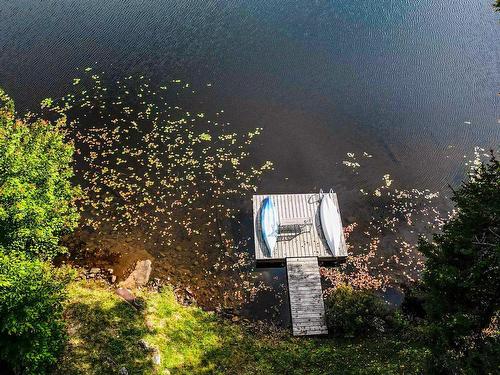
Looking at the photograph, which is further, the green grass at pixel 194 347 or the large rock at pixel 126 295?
the large rock at pixel 126 295

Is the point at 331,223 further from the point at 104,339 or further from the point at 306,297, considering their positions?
the point at 104,339

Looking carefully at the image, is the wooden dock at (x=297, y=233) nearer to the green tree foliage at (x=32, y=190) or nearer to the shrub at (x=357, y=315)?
the shrub at (x=357, y=315)

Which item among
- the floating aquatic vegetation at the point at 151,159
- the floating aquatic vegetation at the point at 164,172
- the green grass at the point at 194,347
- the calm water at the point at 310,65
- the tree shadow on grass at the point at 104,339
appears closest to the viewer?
the tree shadow on grass at the point at 104,339

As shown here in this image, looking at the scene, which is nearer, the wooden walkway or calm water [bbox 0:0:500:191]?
the wooden walkway

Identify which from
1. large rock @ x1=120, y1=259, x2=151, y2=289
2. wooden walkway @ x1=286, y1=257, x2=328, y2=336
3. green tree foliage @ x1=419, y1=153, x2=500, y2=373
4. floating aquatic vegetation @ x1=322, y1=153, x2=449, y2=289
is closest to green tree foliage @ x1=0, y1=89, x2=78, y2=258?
large rock @ x1=120, y1=259, x2=151, y2=289

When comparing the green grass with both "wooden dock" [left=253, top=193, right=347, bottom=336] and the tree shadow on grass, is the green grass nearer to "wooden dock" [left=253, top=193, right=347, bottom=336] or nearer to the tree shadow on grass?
the tree shadow on grass

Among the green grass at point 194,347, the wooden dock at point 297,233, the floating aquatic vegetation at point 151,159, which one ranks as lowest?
the green grass at point 194,347

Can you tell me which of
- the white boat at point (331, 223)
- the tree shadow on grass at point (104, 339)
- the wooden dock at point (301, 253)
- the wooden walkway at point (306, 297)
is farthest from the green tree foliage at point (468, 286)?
the tree shadow on grass at point (104, 339)
